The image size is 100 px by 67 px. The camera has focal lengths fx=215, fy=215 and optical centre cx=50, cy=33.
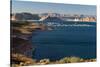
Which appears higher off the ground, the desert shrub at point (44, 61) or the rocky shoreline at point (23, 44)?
the rocky shoreline at point (23, 44)

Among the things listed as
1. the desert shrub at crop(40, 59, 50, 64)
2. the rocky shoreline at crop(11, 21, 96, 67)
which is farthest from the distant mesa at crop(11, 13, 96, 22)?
the desert shrub at crop(40, 59, 50, 64)

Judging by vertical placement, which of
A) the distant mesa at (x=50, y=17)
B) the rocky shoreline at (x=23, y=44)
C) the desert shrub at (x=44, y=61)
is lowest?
the desert shrub at (x=44, y=61)

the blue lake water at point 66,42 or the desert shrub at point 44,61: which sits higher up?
the blue lake water at point 66,42

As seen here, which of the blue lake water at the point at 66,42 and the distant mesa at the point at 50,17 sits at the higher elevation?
the distant mesa at the point at 50,17

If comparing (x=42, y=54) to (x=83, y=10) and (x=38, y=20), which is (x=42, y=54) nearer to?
(x=38, y=20)

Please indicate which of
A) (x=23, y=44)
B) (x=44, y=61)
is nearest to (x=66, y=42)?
(x=44, y=61)

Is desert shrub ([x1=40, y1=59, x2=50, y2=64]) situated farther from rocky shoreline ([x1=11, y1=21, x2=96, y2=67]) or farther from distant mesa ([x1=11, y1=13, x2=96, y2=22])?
distant mesa ([x1=11, y1=13, x2=96, y2=22])

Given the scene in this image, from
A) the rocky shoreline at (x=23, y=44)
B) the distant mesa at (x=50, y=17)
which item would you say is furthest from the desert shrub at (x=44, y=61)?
the distant mesa at (x=50, y=17)

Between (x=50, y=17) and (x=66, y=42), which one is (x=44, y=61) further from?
(x=50, y=17)

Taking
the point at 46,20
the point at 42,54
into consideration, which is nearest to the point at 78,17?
the point at 46,20

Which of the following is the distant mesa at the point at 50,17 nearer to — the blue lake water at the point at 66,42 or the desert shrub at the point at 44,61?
the blue lake water at the point at 66,42
